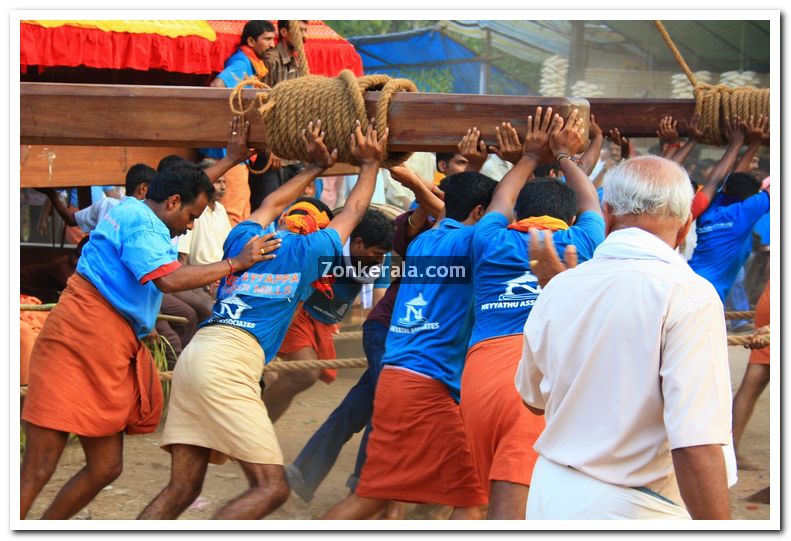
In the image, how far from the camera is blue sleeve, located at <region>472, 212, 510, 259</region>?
391 centimetres

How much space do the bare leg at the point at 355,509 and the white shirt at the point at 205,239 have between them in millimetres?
3286

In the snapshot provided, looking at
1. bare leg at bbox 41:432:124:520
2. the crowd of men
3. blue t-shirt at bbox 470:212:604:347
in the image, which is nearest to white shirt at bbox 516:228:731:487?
the crowd of men

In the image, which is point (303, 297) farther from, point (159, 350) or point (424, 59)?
point (424, 59)

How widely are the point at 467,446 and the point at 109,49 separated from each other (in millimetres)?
3985

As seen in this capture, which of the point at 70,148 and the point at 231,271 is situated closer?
the point at 231,271

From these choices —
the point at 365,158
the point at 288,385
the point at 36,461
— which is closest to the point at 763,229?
the point at 288,385

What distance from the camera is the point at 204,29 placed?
7078mm

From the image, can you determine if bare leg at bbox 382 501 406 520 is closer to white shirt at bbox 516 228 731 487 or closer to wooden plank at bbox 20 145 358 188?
white shirt at bbox 516 228 731 487

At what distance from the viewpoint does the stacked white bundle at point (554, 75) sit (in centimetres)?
1378

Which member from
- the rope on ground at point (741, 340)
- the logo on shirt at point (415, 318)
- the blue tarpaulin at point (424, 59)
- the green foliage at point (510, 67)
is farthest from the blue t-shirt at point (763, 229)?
the logo on shirt at point (415, 318)

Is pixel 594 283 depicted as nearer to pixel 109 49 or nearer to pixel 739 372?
pixel 109 49

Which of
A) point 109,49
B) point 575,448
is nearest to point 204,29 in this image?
point 109,49

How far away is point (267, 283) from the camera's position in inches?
163

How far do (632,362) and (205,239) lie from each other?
515cm
